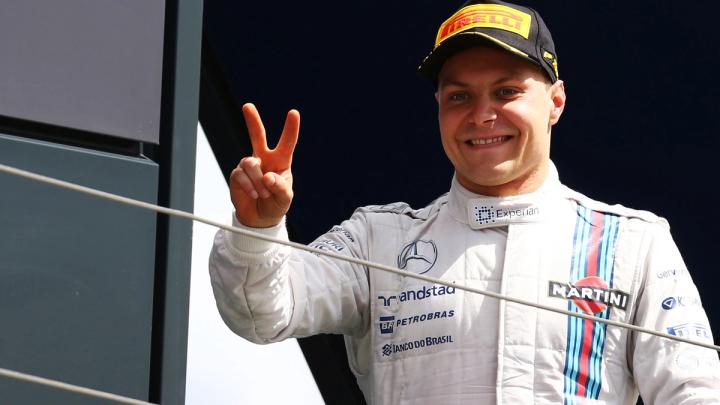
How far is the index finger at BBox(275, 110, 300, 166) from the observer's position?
1887 millimetres

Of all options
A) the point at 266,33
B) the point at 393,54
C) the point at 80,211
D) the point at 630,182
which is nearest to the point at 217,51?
the point at 266,33

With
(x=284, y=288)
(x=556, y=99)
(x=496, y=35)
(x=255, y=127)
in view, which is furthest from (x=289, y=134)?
(x=556, y=99)

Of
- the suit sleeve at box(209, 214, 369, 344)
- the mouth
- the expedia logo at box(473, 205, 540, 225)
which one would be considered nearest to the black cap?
the mouth

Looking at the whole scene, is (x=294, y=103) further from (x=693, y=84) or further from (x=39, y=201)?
(x=39, y=201)

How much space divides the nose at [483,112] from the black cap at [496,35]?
96mm

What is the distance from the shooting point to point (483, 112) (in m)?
2.22

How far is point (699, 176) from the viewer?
3.71 m

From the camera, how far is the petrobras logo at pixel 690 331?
2.06 m

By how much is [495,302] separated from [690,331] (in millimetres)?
304

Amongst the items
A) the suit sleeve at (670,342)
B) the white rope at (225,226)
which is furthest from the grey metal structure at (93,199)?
the suit sleeve at (670,342)

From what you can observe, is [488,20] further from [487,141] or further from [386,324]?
[386,324]

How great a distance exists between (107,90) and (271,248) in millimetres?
366

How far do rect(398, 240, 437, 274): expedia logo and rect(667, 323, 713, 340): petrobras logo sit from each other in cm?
41

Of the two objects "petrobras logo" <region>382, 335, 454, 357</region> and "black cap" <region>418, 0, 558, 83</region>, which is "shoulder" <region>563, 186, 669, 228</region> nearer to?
"black cap" <region>418, 0, 558, 83</region>
